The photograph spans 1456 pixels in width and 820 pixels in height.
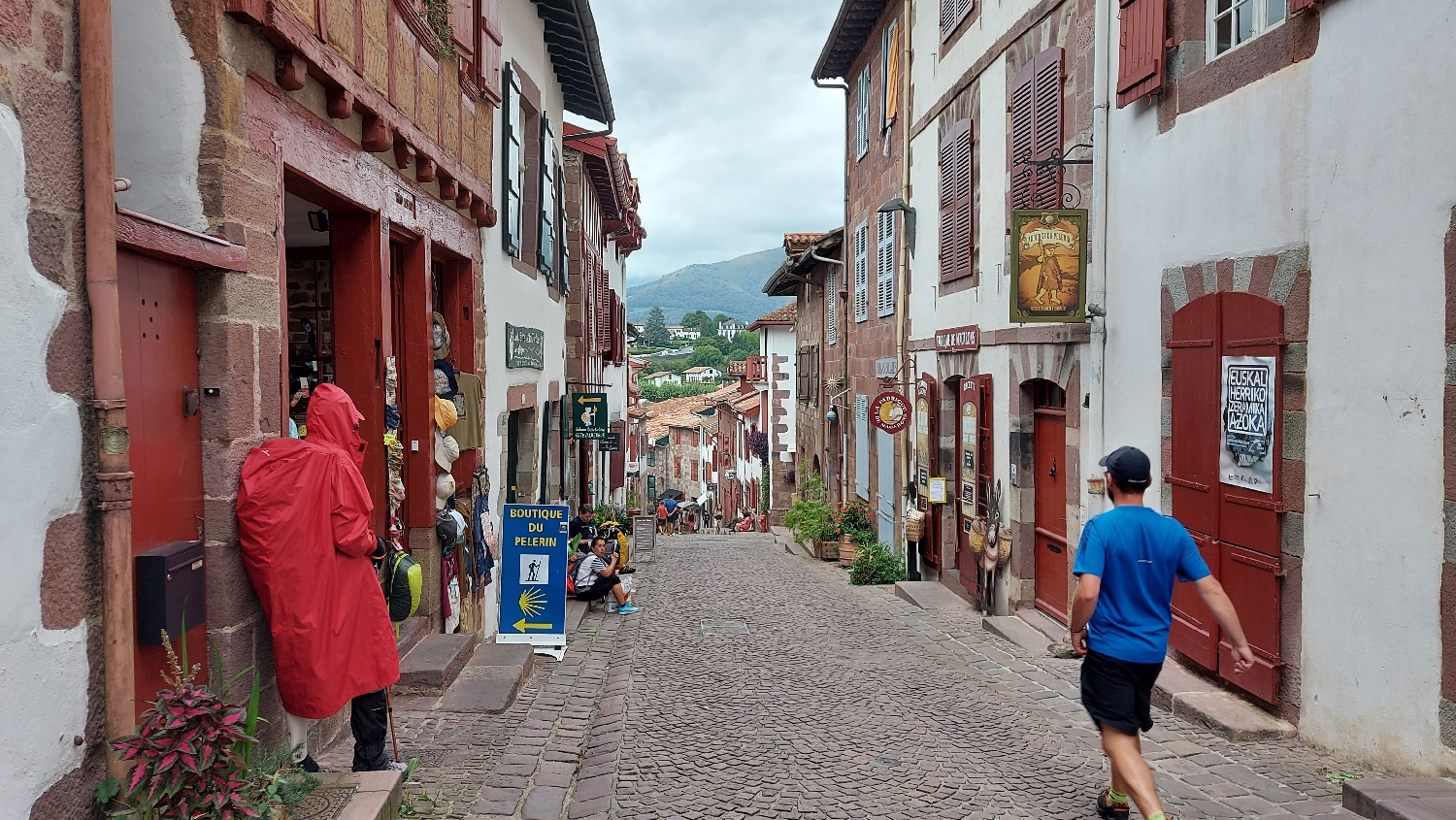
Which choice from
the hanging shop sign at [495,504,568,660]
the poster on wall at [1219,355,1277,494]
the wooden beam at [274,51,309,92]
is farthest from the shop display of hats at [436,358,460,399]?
the poster on wall at [1219,355,1277,494]

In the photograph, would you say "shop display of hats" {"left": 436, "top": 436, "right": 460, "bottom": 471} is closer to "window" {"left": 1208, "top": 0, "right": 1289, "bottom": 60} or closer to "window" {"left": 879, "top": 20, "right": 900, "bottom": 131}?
"window" {"left": 1208, "top": 0, "right": 1289, "bottom": 60}

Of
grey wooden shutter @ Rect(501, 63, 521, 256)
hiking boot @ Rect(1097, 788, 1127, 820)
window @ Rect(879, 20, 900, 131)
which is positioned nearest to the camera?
hiking boot @ Rect(1097, 788, 1127, 820)

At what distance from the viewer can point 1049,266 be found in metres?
7.77

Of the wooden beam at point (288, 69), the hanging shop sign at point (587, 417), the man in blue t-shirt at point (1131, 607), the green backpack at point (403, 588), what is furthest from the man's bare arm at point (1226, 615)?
the hanging shop sign at point (587, 417)

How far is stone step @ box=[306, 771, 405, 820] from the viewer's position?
3.45 meters

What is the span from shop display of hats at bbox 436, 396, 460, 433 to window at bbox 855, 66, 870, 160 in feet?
37.2

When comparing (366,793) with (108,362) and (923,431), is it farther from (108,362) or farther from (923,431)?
(923,431)

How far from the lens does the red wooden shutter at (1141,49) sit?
6613 mm

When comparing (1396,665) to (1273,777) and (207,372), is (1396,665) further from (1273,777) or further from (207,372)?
(207,372)

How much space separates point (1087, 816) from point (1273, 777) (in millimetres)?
1105

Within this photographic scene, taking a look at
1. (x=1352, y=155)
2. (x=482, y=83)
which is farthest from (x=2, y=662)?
(x=482, y=83)

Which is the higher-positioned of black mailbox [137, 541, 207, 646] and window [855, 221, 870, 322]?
window [855, 221, 870, 322]

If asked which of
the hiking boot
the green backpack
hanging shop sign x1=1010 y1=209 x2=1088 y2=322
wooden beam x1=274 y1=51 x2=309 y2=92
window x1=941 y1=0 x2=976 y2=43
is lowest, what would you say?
the hiking boot

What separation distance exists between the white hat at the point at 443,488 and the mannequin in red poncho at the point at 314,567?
9.74ft
